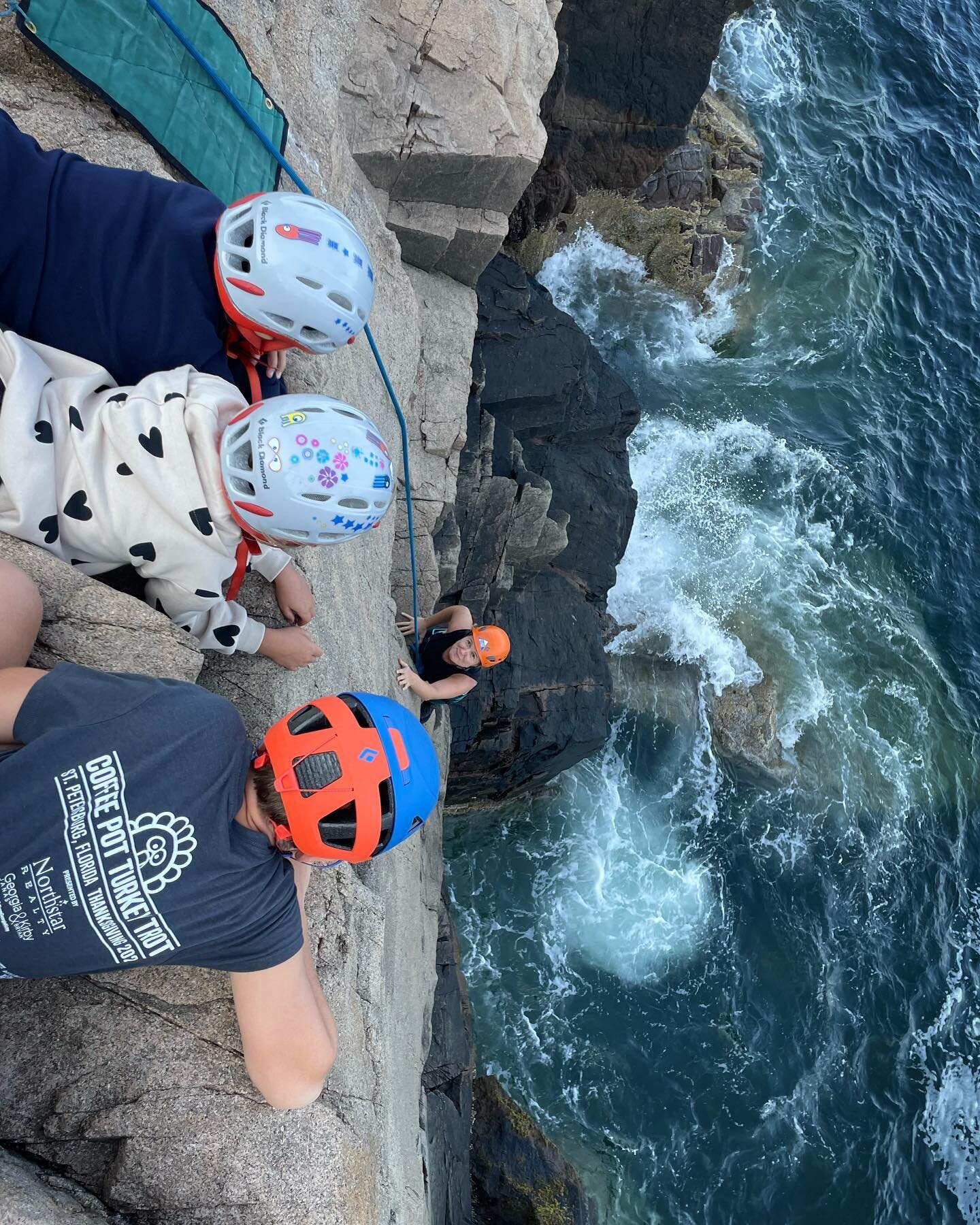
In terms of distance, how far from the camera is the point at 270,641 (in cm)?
436

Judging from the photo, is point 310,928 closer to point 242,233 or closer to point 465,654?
point 242,233

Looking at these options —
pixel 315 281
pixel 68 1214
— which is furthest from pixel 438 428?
pixel 68 1214

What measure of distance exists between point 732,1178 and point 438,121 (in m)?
14.0

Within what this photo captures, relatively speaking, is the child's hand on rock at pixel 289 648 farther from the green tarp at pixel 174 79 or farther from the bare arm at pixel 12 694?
the green tarp at pixel 174 79

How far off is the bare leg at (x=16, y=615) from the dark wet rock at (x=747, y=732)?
44.9 ft

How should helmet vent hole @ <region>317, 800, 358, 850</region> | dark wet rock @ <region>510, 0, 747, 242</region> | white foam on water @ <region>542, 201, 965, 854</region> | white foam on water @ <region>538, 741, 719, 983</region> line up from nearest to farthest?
1. helmet vent hole @ <region>317, 800, 358, 850</region>
2. white foam on water @ <region>538, 741, 719, 983</region>
3. dark wet rock @ <region>510, 0, 747, 242</region>
4. white foam on water @ <region>542, 201, 965, 854</region>

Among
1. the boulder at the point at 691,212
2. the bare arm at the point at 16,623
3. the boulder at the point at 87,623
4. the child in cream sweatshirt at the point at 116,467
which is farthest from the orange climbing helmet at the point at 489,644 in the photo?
the boulder at the point at 691,212

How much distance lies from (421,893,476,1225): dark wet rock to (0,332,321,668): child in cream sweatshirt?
21.8ft

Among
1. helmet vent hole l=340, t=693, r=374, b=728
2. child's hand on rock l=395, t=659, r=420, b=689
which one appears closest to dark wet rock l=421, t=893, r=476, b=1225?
child's hand on rock l=395, t=659, r=420, b=689

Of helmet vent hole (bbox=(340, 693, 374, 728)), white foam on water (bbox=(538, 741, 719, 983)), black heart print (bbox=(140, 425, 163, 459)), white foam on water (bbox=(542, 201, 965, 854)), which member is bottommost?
white foam on water (bbox=(538, 741, 719, 983))

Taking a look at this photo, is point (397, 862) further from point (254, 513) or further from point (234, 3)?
point (234, 3)

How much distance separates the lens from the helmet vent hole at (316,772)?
3086mm

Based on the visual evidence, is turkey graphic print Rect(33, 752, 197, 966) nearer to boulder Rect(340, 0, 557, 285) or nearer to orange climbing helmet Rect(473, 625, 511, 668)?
orange climbing helmet Rect(473, 625, 511, 668)

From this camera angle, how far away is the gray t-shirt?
2.73 m
